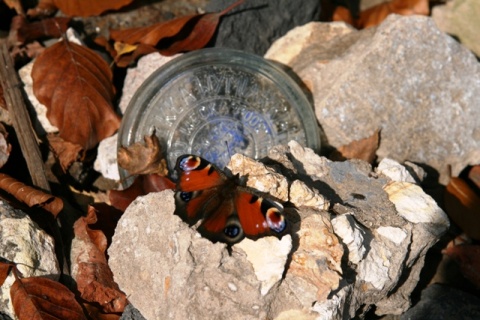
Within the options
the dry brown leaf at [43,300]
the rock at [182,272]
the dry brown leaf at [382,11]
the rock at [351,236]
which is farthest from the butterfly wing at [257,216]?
the dry brown leaf at [382,11]

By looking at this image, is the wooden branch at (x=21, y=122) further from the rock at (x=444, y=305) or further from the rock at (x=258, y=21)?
the rock at (x=444, y=305)

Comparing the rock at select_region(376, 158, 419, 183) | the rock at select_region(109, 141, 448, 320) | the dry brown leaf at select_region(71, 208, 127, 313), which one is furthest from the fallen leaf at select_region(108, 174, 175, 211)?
the rock at select_region(376, 158, 419, 183)

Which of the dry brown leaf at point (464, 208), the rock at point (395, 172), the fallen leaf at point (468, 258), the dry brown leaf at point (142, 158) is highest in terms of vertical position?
the rock at point (395, 172)

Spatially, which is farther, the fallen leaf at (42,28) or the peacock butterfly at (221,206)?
the fallen leaf at (42,28)

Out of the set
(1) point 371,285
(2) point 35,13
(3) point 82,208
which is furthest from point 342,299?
(2) point 35,13

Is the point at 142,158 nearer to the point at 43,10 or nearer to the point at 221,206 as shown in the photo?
the point at 221,206

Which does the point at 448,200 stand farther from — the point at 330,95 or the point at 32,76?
the point at 32,76

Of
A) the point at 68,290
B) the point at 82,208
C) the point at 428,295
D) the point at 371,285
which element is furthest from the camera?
the point at 82,208
